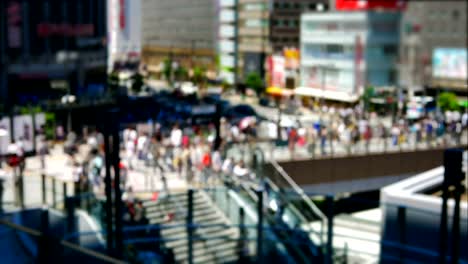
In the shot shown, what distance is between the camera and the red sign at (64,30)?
26.1 m

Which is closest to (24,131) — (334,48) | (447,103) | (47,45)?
(447,103)

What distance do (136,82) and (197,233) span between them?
14.8 ft

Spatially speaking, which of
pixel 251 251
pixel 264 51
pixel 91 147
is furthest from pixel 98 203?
pixel 264 51

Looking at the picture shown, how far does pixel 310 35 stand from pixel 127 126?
1740 centimetres

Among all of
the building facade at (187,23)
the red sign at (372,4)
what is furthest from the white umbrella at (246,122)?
the red sign at (372,4)

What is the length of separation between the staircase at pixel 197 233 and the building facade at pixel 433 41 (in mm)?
23180

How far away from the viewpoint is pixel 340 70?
24.0 m

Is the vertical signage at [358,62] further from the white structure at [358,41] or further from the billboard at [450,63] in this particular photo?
the billboard at [450,63]

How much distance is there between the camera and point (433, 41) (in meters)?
31.3

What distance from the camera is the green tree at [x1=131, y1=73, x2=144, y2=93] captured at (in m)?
9.86

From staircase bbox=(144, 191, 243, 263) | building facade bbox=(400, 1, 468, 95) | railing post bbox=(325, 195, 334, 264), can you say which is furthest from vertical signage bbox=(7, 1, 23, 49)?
railing post bbox=(325, 195, 334, 264)

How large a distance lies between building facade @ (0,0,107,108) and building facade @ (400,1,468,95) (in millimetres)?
12562

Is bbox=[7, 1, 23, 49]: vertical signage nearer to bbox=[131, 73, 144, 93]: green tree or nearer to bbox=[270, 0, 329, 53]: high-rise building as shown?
bbox=[270, 0, 329, 53]: high-rise building

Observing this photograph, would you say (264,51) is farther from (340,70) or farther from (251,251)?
(251,251)
